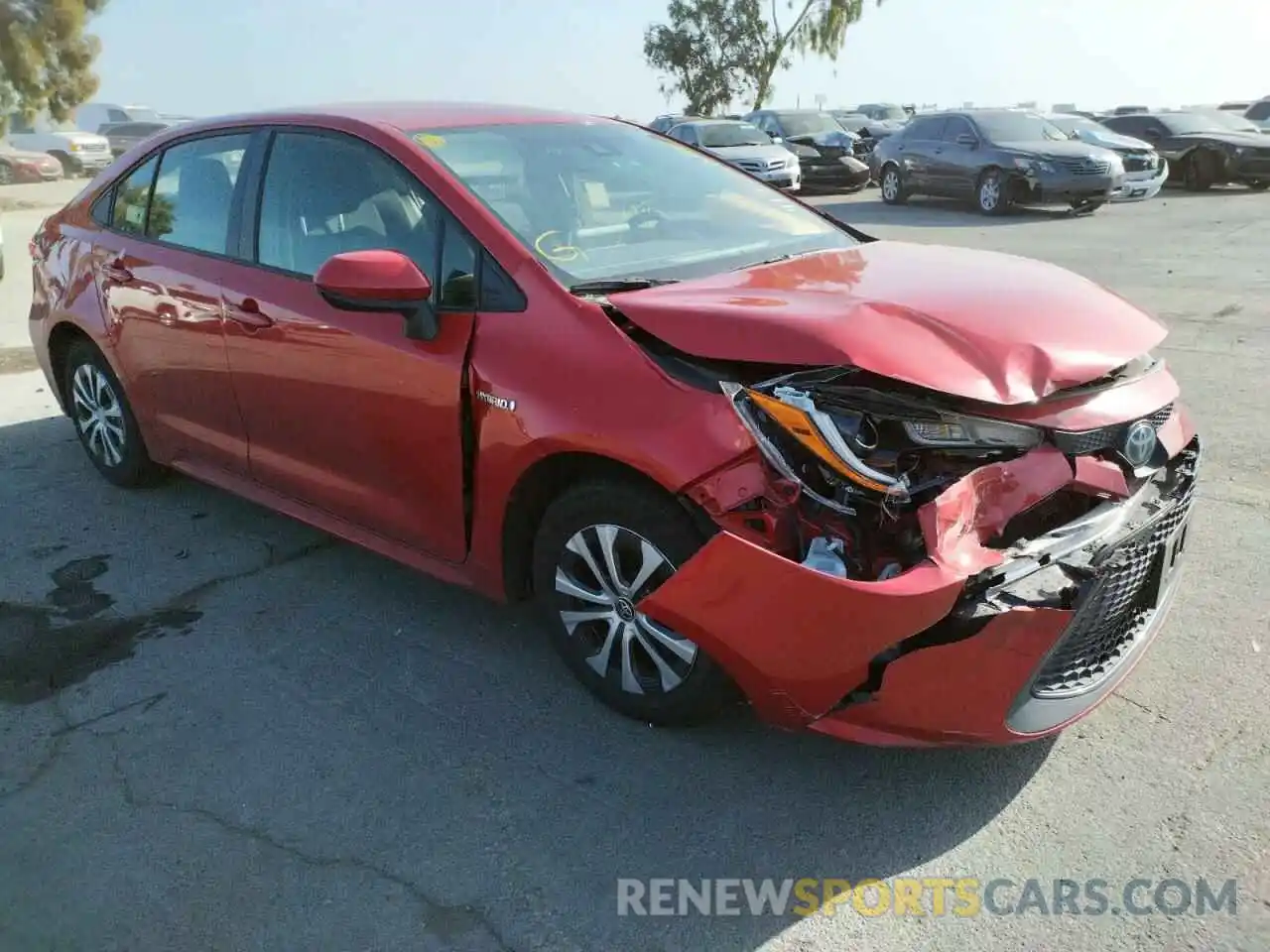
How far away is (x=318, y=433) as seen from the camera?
3.83m

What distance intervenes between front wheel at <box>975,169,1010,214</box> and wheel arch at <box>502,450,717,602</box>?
15.6 m

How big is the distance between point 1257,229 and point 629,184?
13.4 m

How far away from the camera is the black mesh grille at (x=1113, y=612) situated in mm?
2605

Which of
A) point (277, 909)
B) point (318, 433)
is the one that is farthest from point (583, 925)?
point (318, 433)

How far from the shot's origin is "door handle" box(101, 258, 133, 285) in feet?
15.5

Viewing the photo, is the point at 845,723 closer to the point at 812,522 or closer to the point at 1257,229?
the point at 812,522

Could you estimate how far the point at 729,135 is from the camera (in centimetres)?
1891

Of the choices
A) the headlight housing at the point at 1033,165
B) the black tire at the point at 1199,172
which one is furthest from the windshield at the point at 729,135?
the black tire at the point at 1199,172

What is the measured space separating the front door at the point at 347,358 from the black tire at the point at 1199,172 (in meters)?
20.6

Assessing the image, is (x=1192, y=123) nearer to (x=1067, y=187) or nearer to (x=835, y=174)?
(x=1067, y=187)

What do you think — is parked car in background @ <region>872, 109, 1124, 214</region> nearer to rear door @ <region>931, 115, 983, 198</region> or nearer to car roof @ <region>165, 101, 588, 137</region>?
rear door @ <region>931, 115, 983, 198</region>

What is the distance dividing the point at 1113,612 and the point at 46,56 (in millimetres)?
36315

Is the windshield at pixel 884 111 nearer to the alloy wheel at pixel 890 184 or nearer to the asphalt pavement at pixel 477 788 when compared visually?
the alloy wheel at pixel 890 184

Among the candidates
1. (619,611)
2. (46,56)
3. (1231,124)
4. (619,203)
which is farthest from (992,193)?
(46,56)
